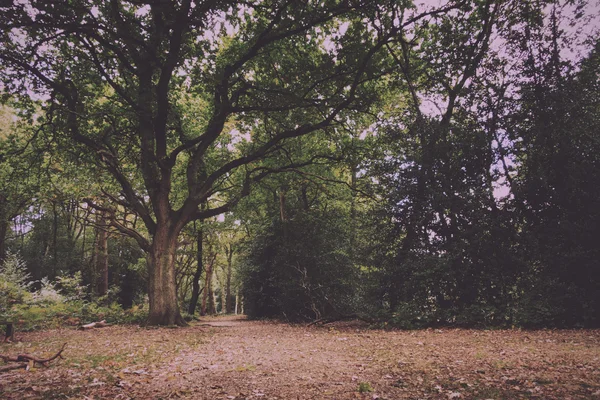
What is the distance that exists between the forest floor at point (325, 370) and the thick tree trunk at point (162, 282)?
11.8ft

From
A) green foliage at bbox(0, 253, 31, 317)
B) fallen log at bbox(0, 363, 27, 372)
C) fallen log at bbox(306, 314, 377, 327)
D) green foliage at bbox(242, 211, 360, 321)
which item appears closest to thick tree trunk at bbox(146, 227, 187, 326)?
green foliage at bbox(0, 253, 31, 317)

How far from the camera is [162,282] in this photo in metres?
11.3

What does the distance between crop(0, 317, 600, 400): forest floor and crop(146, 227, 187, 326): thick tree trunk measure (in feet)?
11.8

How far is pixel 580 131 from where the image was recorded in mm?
9195

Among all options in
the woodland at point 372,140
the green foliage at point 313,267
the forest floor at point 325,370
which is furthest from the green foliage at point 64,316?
the green foliage at point 313,267

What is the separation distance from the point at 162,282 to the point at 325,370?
8.35 m

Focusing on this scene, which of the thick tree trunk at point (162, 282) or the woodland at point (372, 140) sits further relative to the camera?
the thick tree trunk at point (162, 282)

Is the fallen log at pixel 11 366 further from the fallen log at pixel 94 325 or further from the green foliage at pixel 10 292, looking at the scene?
the green foliage at pixel 10 292

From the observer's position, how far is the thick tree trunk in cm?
1126

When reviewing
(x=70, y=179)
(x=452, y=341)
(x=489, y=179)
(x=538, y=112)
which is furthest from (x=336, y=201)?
(x=70, y=179)

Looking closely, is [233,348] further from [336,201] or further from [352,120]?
[336,201]

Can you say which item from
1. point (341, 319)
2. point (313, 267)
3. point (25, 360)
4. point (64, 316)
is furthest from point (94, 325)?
point (341, 319)

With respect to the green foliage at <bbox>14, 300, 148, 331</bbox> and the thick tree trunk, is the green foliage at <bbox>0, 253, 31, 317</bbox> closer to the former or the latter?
the green foliage at <bbox>14, 300, 148, 331</bbox>

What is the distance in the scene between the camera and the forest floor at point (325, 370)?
3727mm
